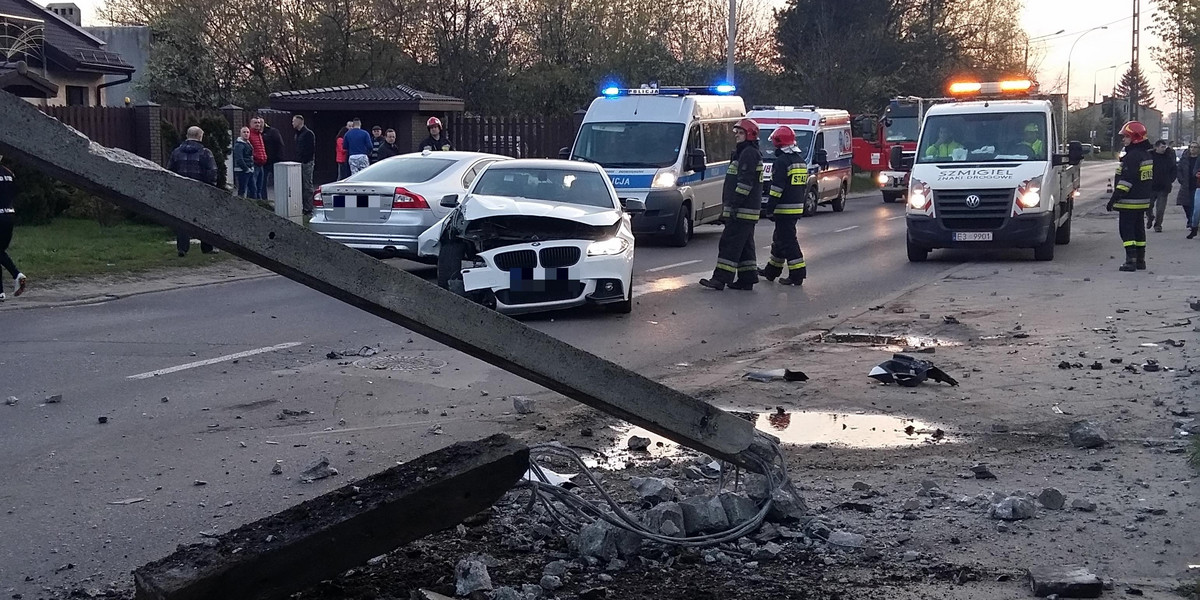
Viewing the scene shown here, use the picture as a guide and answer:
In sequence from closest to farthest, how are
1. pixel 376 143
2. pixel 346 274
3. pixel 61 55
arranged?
pixel 346 274 → pixel 376 143 → pixel 61 55

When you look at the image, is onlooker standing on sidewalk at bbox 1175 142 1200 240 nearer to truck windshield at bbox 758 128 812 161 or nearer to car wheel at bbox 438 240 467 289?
truck windshield at bbox 758 128 812 161

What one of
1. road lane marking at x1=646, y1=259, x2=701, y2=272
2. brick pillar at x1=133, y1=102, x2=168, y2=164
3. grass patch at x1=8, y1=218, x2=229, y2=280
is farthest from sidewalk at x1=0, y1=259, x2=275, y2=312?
brick pillar at x1=133, y1=102, x2=168, y2=164

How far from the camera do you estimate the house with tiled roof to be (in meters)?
30.8

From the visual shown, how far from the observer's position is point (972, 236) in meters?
17.8

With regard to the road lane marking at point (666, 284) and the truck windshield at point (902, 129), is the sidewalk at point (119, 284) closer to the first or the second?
the road lane marking at point (666, 284)

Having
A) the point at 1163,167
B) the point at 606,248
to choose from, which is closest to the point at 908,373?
the point at 606,248

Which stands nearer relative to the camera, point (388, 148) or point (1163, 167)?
point (1163, 167)

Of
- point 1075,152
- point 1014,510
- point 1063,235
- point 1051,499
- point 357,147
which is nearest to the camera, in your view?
point 1014,510

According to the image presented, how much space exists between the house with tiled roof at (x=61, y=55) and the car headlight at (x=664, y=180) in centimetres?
1673

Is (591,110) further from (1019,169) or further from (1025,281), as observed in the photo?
(1025,281)

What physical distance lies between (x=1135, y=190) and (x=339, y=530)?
14.2m

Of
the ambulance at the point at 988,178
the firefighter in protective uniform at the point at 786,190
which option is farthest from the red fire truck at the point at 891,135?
the firefighter in protective uniform at the point at 786,190

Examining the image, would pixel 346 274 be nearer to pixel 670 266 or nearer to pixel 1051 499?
pixel 1051 499

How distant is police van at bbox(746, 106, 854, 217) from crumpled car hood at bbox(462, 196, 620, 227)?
1608 cm
